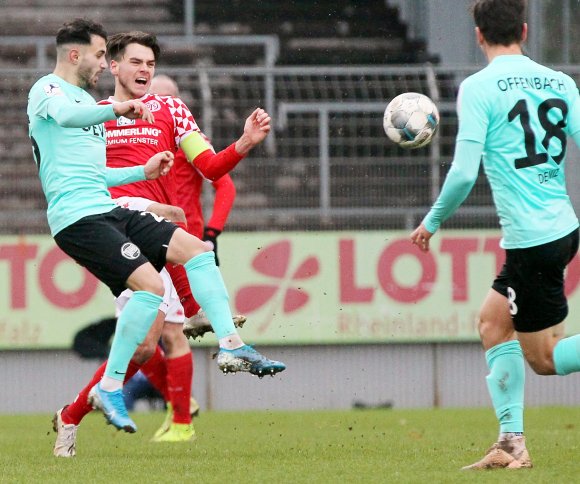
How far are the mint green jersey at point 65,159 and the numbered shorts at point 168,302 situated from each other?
3.51ft

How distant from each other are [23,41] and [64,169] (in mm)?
8607

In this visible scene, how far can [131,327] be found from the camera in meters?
6.18

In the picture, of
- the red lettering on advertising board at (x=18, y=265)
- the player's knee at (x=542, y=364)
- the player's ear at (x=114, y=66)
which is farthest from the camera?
the red lettering on advertising board at (x=18, y=265)

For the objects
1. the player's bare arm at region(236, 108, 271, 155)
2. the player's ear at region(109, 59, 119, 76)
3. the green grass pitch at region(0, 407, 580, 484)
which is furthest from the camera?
the player's ear at region(109, 59, 119, 76)

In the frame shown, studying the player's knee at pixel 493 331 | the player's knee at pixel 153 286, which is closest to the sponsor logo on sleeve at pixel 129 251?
the player's knee at pixel 153 286

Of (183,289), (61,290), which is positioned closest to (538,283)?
(183,289)

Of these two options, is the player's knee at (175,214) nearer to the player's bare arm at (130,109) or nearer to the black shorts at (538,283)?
the player's bare arm at (130,109)

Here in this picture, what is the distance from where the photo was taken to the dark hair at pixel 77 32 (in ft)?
20.9

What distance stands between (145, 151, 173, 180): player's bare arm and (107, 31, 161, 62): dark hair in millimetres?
1111

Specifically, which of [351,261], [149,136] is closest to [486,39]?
[149,136]

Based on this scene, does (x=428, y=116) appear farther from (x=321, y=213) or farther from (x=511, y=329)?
(x=321, y=213)

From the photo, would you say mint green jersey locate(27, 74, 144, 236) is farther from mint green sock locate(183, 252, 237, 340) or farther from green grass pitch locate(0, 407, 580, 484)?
green grass pitch locate(0, 407, 580, 484)

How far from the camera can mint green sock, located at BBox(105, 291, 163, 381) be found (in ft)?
20.1

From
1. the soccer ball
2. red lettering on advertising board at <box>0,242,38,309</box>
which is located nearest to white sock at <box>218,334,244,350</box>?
the soccer ball
